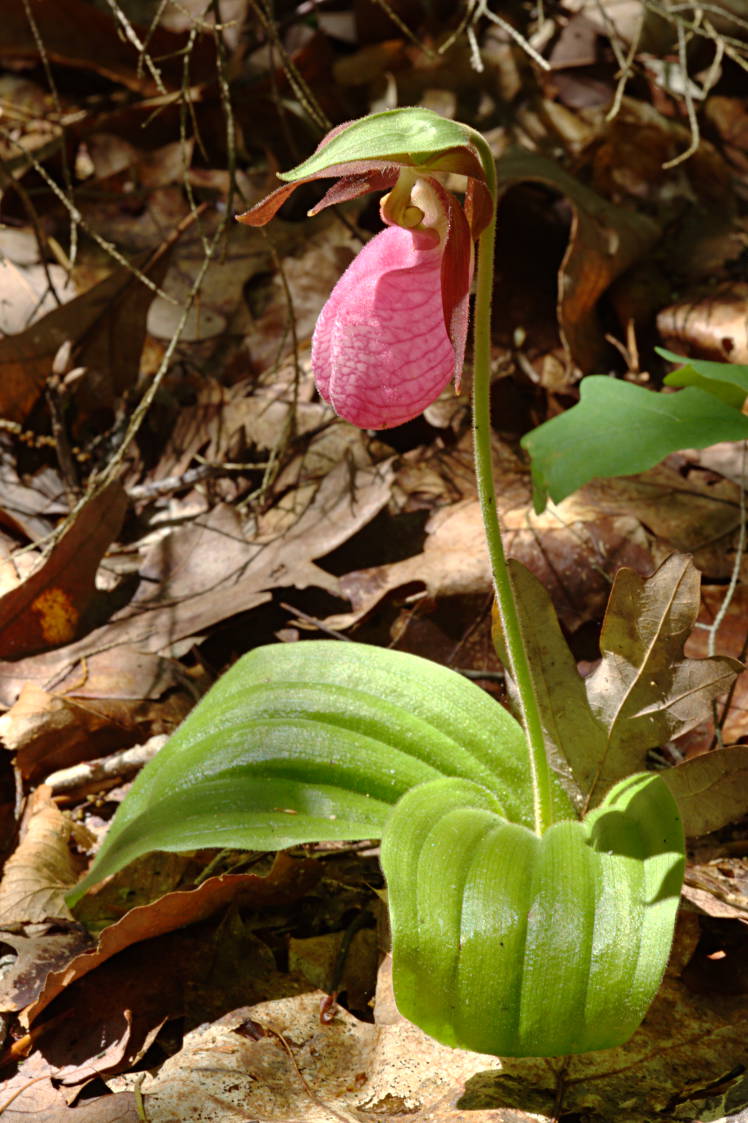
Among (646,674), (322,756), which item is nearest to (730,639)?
(646,674)

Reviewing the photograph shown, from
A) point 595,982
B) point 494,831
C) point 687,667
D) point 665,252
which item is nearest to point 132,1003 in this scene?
point 494,831

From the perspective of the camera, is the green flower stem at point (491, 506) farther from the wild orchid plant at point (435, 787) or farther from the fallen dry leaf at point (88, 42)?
the fallen dry leaf at point (88, 42)

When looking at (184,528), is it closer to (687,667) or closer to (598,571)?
(598,571)

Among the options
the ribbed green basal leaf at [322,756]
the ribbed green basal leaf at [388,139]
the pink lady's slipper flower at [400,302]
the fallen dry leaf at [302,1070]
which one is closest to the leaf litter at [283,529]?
the fallen dry leaf at [302,1070]

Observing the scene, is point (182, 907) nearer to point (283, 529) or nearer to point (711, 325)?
point (283, 529)

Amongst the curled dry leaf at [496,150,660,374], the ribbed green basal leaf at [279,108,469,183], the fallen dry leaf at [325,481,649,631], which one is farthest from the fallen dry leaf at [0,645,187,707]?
the curled dry leaf at [496,150,660,374]

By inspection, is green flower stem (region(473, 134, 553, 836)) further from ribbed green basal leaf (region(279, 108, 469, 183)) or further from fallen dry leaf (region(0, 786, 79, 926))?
fallen dry leaf (region(0, 786, 79, 926))
